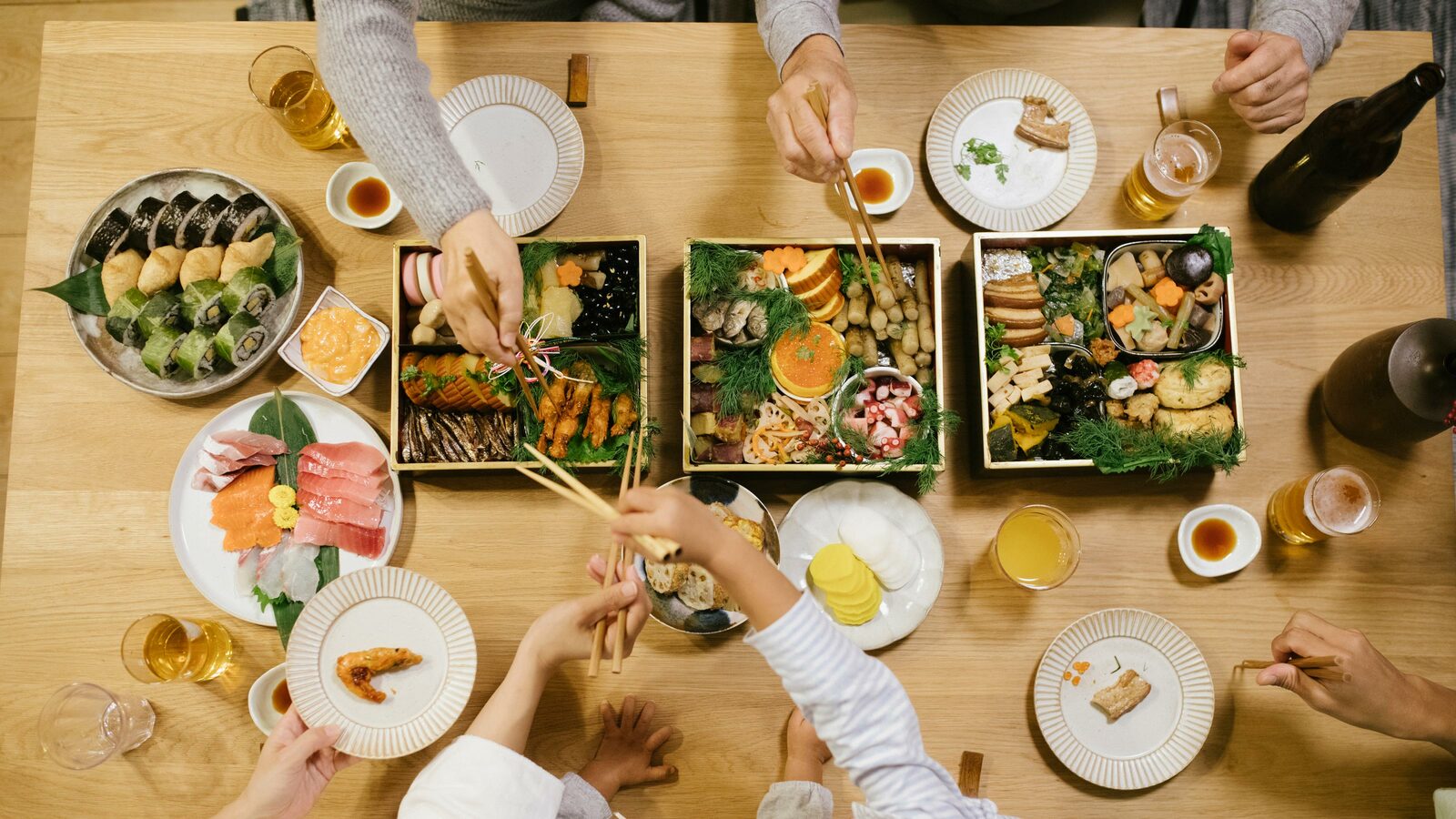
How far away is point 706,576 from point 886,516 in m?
0.48

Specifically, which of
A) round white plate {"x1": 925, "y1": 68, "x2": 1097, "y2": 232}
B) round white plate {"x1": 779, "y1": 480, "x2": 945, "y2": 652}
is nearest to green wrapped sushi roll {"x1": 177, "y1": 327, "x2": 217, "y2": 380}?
round white plate {"x1": 779, "y1": 480, "x2": 945, "y2": 652}

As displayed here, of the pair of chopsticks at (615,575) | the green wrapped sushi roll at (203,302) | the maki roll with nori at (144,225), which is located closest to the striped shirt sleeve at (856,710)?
the pair of chopsticks at (615,575)

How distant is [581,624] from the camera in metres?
1.89

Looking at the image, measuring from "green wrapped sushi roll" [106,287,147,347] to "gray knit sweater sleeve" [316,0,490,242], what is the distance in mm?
790

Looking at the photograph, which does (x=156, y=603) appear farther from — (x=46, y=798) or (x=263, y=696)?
(x=46, y=798)

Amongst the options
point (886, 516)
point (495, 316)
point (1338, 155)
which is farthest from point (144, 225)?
point (1338, 155)

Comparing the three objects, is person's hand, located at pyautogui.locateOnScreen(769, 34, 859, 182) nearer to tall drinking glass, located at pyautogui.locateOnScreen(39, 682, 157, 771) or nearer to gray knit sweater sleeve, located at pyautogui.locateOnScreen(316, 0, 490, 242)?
gray knit sweater sleeve, located at pyautogui.locateOnScreen(316, 0, 490, 242)

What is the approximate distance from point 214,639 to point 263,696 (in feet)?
0.66

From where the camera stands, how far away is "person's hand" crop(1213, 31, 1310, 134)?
204 centimetres

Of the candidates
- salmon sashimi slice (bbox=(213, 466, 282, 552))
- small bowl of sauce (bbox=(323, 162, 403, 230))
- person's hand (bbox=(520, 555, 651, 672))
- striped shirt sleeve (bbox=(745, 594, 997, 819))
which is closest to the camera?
striped shirt sleeve (bbox=(745, 594, 997, 819))

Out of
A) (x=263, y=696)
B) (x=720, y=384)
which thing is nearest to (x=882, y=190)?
(x=720, y=384)

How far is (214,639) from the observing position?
2.07 metres

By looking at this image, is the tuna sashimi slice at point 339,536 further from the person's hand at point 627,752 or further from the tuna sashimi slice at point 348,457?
the person's hand at point 627,752

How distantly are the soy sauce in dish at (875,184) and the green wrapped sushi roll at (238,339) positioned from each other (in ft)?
5.40
